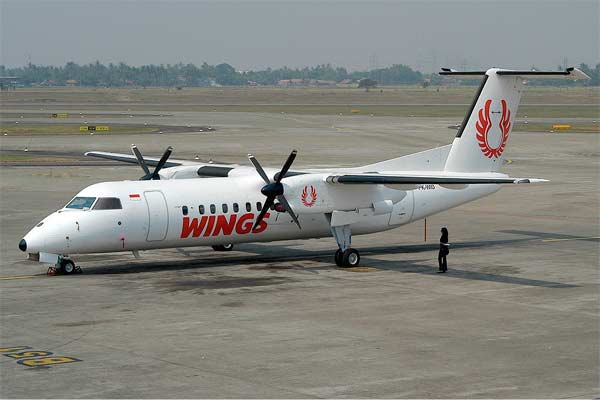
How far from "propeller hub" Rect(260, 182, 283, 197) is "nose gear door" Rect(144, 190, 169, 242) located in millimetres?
2899

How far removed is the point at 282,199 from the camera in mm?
28766

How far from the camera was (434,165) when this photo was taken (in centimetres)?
3278

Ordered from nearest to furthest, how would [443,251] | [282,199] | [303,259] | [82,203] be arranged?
[82,203], [443,251], [282,199], [303,259]

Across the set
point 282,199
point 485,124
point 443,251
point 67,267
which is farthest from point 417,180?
point 67,267

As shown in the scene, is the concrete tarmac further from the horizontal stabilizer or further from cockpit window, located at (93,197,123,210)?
the horizontal stabilizer

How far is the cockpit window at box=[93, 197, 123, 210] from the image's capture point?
1093 inches

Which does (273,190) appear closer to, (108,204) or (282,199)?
(282,199)

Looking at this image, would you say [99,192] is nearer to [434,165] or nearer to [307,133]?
[434,165]

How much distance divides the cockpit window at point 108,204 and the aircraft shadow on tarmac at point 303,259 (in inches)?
82.4

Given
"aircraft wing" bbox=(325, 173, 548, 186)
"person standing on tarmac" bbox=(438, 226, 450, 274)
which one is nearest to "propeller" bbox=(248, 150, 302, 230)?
"aircraft wing" bbox=(325, 173, 548, 186)

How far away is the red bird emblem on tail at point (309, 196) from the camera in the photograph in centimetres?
2932

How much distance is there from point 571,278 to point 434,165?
696cm

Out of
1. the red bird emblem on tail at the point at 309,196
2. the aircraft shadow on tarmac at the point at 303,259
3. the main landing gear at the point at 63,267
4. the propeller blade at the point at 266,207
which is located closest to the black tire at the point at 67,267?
the main landing gear at the point at 63,267

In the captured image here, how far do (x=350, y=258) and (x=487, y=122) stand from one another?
7434mm
